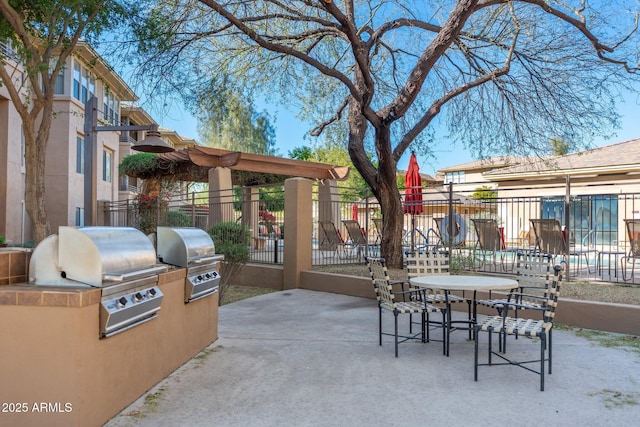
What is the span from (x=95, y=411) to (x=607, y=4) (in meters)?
10.9

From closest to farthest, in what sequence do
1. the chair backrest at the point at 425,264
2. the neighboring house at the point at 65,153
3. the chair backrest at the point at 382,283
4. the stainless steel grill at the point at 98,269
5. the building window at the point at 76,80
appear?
the stainless steel grill at the point at 98,269 → the chair backrest at the point at 382,283 → the chair backrest at the point at 425,264 → the neighboring house at the point at 65,153 → the building window at the point at 76,80

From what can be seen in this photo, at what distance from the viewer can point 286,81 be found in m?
12.0

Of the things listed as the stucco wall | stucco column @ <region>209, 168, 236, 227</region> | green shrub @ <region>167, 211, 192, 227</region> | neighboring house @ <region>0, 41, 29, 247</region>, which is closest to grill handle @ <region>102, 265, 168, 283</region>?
the stucco wall

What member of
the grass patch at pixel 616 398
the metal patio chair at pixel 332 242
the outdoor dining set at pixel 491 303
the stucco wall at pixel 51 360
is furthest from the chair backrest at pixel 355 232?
the stucco wall at pixel 51 360

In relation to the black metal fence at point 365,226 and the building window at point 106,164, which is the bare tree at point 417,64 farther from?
the building window at point 106,164

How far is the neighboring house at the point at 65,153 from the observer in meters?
16.9

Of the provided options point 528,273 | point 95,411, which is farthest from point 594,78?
point 95,411

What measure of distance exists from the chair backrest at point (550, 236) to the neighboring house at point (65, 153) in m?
9.34

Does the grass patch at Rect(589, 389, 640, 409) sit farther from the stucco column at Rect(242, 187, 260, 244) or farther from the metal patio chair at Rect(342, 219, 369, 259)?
the stucco column at Rect(242, 187, 260, 244)

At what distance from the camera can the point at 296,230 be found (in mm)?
10648

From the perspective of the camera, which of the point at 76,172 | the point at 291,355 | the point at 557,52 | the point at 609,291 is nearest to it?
the point at 291,355

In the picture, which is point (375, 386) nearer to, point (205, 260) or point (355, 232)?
point (205, 260)

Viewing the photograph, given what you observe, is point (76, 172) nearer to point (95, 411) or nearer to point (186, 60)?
point (186, 60)

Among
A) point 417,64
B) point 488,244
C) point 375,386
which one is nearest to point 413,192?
point 488,244
